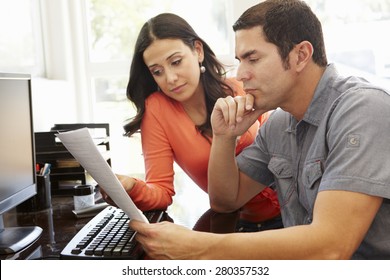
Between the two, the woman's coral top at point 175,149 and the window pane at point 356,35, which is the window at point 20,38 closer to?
the woman's coral top at point 175,149

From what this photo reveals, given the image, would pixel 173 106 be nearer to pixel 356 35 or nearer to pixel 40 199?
pixel 40 199

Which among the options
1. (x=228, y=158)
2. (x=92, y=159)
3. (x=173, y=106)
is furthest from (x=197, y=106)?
(x=92, y=159)

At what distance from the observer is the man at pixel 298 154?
2.39ft

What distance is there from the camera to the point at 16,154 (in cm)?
106

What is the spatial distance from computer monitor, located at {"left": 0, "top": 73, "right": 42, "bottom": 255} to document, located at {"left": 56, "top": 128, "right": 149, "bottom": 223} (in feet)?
1.06

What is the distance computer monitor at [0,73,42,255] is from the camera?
0.98m

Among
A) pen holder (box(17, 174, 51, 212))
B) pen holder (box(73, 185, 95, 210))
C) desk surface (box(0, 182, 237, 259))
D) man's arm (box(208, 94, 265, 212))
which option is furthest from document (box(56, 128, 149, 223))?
pen holder (box(17, 174, 51, 212))

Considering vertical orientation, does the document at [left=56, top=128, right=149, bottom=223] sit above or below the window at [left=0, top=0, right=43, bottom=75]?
below

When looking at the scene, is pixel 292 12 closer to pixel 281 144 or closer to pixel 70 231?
pixel 281 144

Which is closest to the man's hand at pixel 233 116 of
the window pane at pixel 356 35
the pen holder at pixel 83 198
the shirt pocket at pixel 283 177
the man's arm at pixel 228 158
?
the man's arm at pixel 228 158

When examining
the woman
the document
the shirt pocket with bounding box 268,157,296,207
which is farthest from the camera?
the woman

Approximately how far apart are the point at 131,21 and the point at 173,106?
59.4 inches

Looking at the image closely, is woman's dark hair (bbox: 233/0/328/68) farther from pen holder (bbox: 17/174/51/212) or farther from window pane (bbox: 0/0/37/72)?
window pane (bbox: 0/0/37/72)
